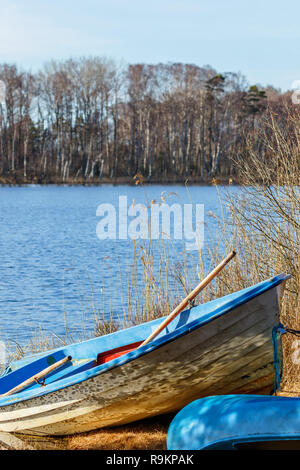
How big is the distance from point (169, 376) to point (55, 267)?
9448mm

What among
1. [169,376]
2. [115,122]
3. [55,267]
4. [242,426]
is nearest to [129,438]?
[169,376]

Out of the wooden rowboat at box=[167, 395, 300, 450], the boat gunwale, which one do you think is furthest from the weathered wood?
the wooden rowboat at box=[167, 395, 300, 450]

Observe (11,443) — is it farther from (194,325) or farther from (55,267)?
(55,267)

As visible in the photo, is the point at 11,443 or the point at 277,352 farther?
the point at 11,443

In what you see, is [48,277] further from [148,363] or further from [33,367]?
[148,363]

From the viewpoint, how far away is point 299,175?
5.91m

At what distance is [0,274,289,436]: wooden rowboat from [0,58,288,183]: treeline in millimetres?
39276

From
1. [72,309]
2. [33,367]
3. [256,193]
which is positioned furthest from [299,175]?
[72,309]

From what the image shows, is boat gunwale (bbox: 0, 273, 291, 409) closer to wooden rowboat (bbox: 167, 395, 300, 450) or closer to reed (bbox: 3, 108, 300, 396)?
wooden rowboat (bbox: 167, 395, 300, 450)

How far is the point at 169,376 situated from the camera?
14.5 ft

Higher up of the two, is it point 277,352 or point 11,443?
point 277,352

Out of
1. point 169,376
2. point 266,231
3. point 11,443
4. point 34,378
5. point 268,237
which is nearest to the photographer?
point 169,376

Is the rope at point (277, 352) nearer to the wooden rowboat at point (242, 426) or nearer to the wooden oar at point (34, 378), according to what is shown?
the wooden rowboat at point (242, 426)

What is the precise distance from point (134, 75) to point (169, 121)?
5.46 meters
